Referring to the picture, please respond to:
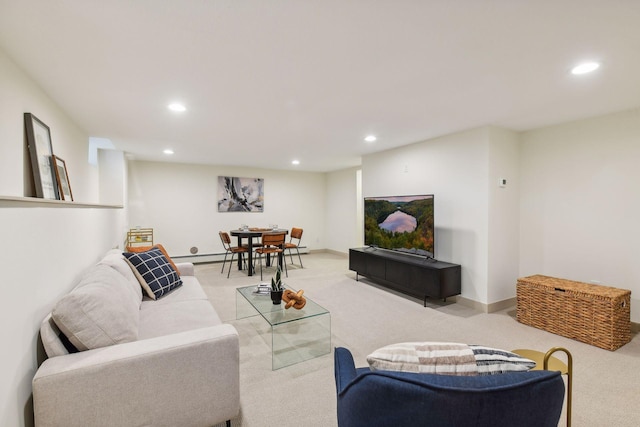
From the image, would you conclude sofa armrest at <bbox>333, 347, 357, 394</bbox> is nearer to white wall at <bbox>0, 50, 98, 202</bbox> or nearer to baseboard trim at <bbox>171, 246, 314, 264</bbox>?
white wall at <bbox>0, 50, 98, 202</bbox>

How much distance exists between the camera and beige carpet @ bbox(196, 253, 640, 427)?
188 centimetres

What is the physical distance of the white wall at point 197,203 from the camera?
6.30 meters

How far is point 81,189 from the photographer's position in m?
3.67

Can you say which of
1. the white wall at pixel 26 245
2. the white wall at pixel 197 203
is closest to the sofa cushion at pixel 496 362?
the white wall at pixel 26 245

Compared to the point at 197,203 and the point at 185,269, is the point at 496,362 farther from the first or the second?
the point at 197,203

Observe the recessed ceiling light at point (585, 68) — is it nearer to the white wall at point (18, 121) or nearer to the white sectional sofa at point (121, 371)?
the white sectional sofa at point (121, 371)

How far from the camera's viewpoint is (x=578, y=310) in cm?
285

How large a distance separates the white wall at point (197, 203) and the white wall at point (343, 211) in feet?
2.09

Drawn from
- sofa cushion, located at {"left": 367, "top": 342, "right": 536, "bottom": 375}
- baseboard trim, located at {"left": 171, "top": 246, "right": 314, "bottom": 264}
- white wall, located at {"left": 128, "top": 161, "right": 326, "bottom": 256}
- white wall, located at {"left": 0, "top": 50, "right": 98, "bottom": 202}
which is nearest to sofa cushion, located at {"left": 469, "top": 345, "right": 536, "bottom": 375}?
sofa cushion, located at {"left": 367, "top": 342, "right": 536, "bottom": 375}

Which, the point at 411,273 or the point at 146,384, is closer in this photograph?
the point at 146,384

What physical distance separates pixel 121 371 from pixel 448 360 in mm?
1445

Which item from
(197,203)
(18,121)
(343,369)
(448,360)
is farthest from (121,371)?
(197,203)

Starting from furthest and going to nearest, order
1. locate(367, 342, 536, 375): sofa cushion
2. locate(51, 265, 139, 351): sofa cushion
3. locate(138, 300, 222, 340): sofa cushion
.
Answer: locate(138, 300, 222, 340): sofa cushion
locate(51, 265, 139, 351): sofa cushion
locate(367, 342, 536, 375): sofa cushion

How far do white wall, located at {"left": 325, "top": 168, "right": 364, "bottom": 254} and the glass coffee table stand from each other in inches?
168
